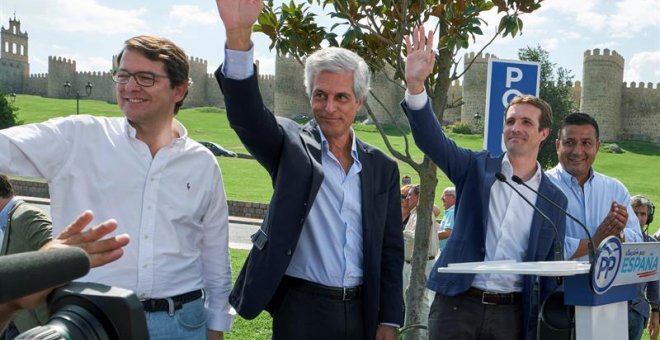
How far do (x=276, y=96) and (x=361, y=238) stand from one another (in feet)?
201

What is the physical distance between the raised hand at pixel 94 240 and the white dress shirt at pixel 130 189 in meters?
0.91

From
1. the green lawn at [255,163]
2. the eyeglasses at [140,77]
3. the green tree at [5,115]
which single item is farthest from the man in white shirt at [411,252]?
the green tree at [5,115]

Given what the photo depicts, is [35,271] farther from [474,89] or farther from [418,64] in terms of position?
[474,89]

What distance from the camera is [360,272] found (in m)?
2.66

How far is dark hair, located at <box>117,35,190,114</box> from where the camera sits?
2.27m

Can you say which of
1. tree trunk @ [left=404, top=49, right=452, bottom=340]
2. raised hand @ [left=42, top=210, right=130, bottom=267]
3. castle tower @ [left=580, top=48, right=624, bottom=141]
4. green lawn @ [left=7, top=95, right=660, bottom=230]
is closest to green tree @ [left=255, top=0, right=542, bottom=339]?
tree trunk @ [left=404, top=49, right=452, bottom=340]

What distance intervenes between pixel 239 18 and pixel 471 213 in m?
1.43

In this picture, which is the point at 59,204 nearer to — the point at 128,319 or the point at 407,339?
the point at 128,319

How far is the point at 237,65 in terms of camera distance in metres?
2.25

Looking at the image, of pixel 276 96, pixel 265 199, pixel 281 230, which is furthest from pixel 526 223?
pixel 276 96

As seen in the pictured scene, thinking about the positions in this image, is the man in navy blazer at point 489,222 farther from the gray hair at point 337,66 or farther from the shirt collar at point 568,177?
the shirt collar at point 568,177

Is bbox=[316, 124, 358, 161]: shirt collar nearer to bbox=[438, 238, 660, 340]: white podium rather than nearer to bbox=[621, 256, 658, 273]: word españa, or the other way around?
bbox=[438, 238, 660, 340]: white podium

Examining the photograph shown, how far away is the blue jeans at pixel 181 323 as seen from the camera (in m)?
2.24

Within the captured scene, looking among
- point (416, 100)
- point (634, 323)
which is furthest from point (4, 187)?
point (634, 323)
